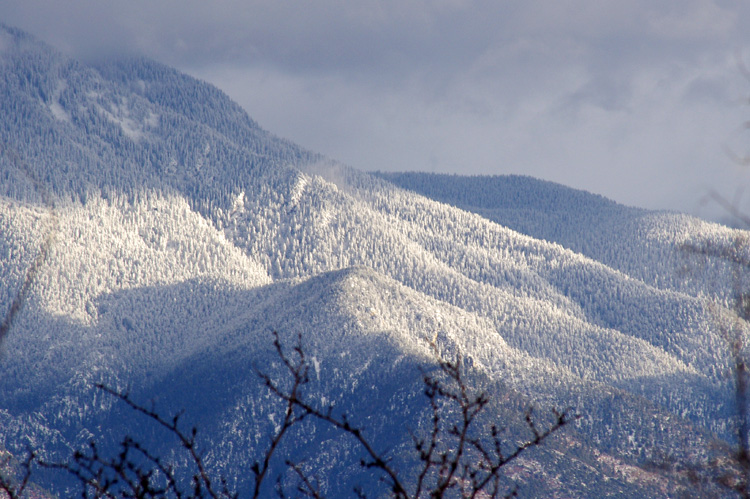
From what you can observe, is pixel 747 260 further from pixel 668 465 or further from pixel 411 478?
pixel 411 478

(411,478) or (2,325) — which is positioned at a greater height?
(411,478)

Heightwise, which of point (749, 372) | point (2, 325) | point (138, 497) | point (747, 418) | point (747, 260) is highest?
point (747, 260)

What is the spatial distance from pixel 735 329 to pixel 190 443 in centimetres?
641

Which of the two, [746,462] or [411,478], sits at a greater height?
[411,478]

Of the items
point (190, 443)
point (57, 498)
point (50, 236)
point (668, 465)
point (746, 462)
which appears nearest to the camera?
point (50, 236)

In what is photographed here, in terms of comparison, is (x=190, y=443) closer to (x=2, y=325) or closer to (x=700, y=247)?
(x=2, y=325)

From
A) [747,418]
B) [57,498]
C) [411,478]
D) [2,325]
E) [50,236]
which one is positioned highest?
[411,478]

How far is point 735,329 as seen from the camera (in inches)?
513

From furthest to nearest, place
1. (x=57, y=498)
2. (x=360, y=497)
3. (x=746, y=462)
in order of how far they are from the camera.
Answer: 1. (x=57, y=498)
2. (x=746, y=462)
3. (x=360, y=497)

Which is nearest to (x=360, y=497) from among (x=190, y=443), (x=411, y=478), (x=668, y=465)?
(x=190, y=443)

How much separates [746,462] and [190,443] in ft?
20.7

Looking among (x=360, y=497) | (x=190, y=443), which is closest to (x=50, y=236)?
(x=190, y=443)

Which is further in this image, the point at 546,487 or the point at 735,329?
the point at 546,487

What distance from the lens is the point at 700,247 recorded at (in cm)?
1381
